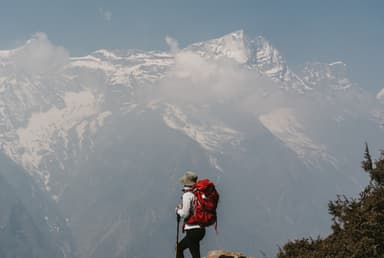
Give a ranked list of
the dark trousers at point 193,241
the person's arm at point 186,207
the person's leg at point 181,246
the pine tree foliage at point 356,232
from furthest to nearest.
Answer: the pine tree foliage at point 356,232, the person's leg at point 181,246, the dark trousers at point 193,241, the person's arm at point 186,207

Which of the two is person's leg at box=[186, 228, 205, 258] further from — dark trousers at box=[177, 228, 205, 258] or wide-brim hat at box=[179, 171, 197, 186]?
wide-brim hat at box=[179, 171, 197, 186]

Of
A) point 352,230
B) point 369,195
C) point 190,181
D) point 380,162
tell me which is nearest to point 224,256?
point 190,181

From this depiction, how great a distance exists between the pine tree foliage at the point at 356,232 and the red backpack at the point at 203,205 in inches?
322

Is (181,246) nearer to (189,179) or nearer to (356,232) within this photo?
(189,179)

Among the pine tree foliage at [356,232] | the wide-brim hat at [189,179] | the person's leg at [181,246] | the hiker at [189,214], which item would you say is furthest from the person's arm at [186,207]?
the pine tree foliage at [356,232]

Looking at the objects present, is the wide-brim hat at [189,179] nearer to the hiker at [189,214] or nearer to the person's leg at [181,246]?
the hiker at [189,214]

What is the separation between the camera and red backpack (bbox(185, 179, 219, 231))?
604 inches

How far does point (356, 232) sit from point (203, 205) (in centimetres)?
1070

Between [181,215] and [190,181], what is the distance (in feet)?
3.38

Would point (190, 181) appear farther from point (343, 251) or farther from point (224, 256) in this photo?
point (343, 251)

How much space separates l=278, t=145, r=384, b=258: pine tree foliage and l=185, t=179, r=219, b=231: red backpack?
8.19m

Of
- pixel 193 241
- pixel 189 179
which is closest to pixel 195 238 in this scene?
pixel 193 241

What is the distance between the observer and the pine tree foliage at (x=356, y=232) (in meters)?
21.3

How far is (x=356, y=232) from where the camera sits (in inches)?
912
